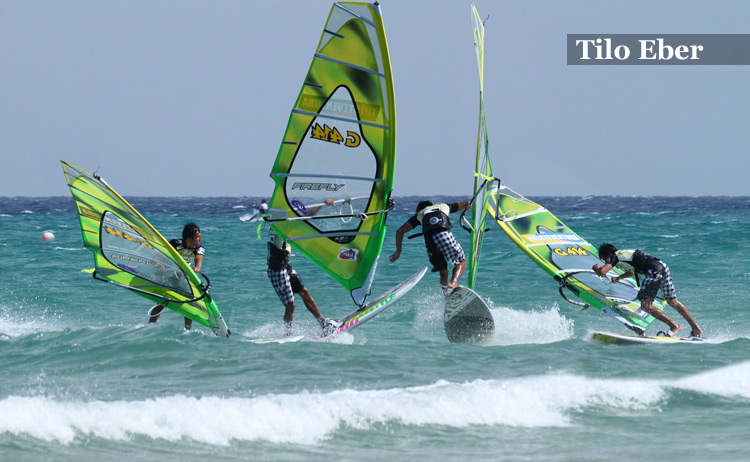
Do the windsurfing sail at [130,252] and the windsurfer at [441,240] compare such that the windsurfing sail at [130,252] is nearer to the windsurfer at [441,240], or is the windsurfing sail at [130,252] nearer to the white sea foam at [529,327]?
the windsurfer at [441,240]

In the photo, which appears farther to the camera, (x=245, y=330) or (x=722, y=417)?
(x=245, y=330)

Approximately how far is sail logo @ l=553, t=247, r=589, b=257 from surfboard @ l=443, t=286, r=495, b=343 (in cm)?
233

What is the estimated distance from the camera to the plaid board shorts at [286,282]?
8.20m

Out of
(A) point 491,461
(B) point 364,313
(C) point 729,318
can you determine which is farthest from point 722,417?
(C) point 729,318

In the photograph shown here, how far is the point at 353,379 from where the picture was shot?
6867 millimetres

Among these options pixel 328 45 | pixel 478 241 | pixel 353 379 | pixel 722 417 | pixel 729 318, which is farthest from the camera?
pixel 729 318

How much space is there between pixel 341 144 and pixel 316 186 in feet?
1.68

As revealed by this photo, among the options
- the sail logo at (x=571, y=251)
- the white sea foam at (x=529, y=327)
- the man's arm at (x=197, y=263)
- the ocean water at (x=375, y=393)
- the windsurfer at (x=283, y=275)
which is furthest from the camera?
the sail logo at (x=571, y=251)

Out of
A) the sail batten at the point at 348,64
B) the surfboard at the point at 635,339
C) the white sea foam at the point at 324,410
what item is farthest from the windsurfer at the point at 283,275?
the surfboard at the point at 635,339

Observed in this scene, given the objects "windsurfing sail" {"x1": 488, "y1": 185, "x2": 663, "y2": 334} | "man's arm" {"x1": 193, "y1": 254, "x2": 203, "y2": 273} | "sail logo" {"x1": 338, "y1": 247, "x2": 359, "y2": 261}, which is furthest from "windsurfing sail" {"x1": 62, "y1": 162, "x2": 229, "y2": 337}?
"windsurfing sail" {"x1": 488, "y1": 185, "x2": 663, "y2": 334}

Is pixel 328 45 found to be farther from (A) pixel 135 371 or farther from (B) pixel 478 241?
(A) pixel 135 371

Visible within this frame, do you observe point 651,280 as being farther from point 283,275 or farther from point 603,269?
point 283,275

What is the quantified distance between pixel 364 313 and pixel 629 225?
96.2ft

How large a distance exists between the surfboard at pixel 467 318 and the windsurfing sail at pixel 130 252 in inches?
97.4
